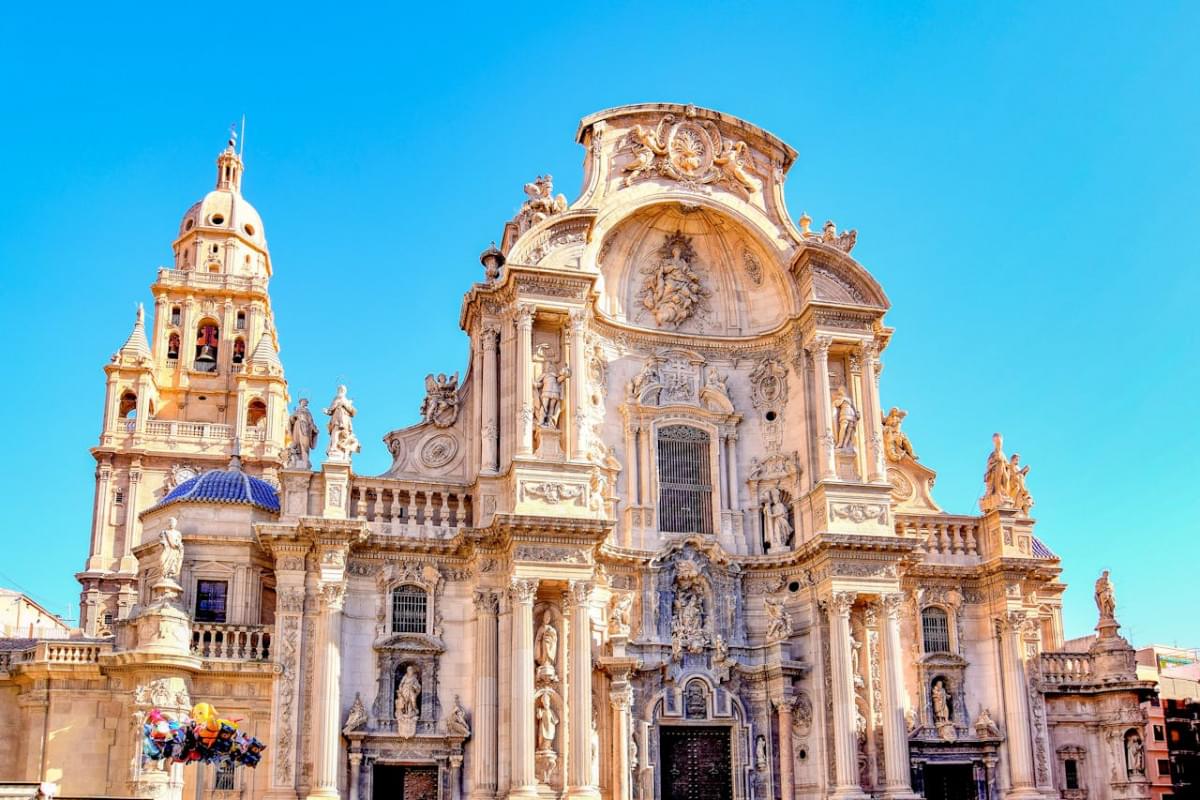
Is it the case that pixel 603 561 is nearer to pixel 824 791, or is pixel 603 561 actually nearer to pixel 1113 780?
pixel 824 791

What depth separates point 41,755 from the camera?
28031 mm

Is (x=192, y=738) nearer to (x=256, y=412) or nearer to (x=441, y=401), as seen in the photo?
(x=441, y=401)

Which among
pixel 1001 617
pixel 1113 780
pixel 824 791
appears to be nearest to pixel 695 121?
pixel 1001 617

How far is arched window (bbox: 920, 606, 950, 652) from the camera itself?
33.3 m

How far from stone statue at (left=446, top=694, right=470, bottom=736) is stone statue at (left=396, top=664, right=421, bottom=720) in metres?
0.77

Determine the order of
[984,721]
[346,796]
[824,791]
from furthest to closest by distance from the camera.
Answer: [984,721], [824,791], [346,796]

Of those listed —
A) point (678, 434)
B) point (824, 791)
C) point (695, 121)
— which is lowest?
point (824, 791)

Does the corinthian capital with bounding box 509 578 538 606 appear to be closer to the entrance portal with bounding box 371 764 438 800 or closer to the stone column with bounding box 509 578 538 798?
the stone column with bounding box 509 578 538 798

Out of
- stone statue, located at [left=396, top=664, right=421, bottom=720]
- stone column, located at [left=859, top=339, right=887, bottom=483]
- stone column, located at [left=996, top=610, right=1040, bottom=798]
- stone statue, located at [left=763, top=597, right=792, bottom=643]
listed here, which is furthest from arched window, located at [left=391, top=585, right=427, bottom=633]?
stone column, located at [left=996, top=610, right=1040, bottom=798]

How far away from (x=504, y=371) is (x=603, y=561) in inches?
208

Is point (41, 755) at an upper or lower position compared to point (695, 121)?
lower

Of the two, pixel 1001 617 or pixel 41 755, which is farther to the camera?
pixel 1001 617

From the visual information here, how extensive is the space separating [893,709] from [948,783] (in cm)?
343

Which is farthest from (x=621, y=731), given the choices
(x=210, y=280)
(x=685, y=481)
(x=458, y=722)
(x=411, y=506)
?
(x=210, y=280)
